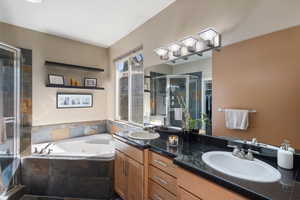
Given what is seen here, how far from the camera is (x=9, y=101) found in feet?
7.30

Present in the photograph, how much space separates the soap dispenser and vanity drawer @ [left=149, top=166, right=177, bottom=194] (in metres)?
0.74

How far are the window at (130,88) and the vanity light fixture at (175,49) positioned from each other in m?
0.83

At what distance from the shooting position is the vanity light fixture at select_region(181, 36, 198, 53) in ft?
5.58

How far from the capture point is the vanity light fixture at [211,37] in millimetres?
1500

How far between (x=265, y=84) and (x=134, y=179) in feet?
4.97

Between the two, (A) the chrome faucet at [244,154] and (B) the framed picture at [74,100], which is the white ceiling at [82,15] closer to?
(B) the framed picture at [74,100]

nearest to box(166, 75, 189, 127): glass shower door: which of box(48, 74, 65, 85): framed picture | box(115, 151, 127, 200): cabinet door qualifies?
box(115, 151, 127, 200): cabinet door

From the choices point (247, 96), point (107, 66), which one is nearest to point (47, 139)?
point (107, 66)

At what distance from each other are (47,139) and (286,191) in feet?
11.0

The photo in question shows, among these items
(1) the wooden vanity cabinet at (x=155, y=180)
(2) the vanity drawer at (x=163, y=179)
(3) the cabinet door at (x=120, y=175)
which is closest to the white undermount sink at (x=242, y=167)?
(1) the wooden vanity cabinet at (x=155, y=180)

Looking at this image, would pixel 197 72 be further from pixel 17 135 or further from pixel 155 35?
→ pixel 17 135

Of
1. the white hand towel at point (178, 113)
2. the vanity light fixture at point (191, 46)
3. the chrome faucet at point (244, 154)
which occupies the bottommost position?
the chrome faucet at point (244, 154)

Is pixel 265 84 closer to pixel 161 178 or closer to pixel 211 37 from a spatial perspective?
pixel 211 37

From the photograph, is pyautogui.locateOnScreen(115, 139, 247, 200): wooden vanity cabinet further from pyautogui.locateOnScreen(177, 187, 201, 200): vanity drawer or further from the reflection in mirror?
the reflection in mirror
